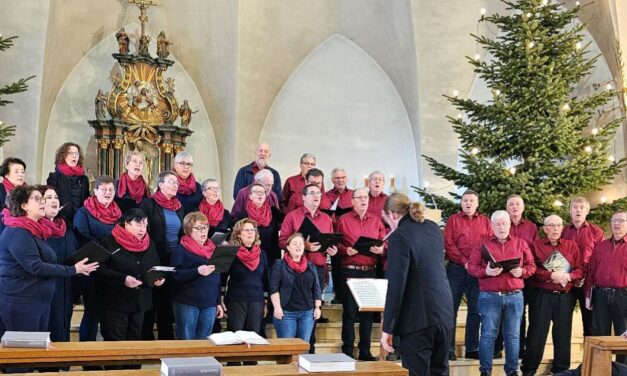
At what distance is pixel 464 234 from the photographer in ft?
21.6

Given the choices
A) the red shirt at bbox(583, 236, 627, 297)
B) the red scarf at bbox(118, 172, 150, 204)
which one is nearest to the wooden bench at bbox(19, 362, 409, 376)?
the red scarf at bbox(118, 172, 150, 204)

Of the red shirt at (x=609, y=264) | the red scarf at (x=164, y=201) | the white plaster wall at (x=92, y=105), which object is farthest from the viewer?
the white plaster wall at (x=92, y=105)

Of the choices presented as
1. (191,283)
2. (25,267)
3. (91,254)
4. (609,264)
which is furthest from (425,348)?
(25,267)

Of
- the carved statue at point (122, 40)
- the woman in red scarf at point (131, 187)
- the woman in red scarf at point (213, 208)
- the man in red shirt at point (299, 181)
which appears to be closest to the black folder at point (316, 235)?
the woman in red scarf at point (213, 208)

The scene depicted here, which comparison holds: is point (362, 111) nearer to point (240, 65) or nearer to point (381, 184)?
point (240, 65)

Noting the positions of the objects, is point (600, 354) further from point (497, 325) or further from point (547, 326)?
point (547, 326)

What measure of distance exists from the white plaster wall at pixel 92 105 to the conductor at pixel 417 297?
9.12 meters

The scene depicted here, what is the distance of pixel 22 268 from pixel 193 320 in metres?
1.36

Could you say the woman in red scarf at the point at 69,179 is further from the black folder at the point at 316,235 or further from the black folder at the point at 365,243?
the black folder at the point at 365,243

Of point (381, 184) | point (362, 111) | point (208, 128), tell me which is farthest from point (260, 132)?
point (381, 184)

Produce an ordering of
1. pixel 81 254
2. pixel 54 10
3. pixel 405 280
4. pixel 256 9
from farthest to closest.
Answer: pixel 256 9
pixel 54 10
pixel 81 254
pixel 405 280

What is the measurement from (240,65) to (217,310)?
8.20 m

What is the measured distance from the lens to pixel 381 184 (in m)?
7.11

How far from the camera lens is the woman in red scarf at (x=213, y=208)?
20.3ft
